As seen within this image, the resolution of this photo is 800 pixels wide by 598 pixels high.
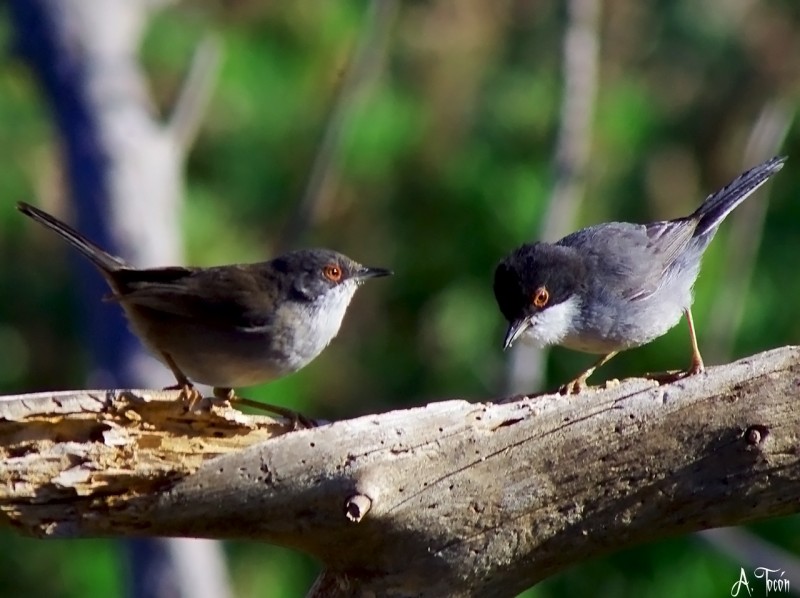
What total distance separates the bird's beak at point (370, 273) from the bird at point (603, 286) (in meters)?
0.62

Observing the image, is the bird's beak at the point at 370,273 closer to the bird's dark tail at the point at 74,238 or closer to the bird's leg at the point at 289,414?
the bird's leg at the point at 289,414

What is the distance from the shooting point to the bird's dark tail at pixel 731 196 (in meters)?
5.62

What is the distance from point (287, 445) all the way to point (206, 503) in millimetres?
327

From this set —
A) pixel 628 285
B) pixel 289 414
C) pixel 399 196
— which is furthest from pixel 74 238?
pixel 399 196

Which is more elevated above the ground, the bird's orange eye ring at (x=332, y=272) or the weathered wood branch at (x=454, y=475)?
the bird's orange eye ring at (x=332, y=272)

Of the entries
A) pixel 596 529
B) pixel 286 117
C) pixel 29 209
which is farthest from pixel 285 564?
pixel 596 529

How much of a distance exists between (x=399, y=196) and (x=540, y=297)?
4536 millimetres

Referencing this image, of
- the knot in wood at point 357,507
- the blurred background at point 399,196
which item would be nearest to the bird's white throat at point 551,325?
the knot in wood at point 357,507

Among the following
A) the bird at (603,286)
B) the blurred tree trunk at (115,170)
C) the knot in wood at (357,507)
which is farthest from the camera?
the blurred tree trunk at (115,170)

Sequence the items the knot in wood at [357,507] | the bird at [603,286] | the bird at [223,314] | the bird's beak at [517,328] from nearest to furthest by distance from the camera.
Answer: the knot in wood at [357,507], the bird's beak at [517,328], the bird at [603,286], the bird at [223,314]

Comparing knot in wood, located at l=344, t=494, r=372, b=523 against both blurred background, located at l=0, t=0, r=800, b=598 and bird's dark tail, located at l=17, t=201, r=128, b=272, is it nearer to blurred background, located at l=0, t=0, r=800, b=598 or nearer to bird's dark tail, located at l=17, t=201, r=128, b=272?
bird's dark tail, located at l=17, t=201, r=128, b=272

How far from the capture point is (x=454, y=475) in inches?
163

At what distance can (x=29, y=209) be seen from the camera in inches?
201

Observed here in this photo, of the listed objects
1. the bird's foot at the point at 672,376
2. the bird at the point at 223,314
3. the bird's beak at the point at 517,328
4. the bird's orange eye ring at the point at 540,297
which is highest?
the bird at the point at 223,314
